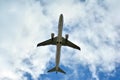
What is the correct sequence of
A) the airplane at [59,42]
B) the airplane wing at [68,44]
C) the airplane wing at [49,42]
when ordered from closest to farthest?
1. the airplane at [59,42]
2. the airplane wing at [68,44]
3. the airplane wing at [49,42]

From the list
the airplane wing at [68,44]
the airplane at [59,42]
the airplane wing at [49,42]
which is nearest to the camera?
the airplane at [59,42]

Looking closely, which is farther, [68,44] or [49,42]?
[68,44]

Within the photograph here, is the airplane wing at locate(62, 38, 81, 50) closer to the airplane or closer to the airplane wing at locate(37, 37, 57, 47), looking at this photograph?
the airplane

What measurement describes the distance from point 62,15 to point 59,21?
114 inches

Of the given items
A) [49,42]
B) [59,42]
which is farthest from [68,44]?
[59,42]

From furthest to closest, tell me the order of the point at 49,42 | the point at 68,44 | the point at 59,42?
the point at 68,44 < the point at 49,42 < the point at 59,42

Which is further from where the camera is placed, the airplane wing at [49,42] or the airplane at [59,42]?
the airplane wing at [49,42]

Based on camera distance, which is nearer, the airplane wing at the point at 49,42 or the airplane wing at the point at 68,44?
the airplane wing at the point at 68,44

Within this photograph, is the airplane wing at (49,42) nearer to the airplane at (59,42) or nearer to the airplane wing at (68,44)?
the airplane at (59,42)

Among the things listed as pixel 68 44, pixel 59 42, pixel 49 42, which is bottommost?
pixel 59 42

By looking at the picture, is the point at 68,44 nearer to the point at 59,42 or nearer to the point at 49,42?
the point at 49,42

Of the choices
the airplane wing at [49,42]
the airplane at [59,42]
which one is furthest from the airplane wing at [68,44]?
the airplane wing at [49,42]

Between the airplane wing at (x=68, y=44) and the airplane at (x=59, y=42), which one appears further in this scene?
the airplane wing at (x=68, y=44)

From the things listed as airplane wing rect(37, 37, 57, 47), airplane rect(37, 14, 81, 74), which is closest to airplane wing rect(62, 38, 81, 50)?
airplane rect(37, 14, 81, 74)
